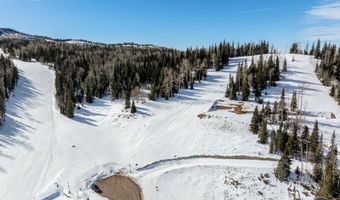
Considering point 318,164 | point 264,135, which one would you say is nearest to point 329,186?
point 318,164

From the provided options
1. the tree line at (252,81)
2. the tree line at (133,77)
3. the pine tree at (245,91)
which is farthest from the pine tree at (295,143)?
the tree line at (133,77)

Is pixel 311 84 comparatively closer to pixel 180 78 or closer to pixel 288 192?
pixel 180 78

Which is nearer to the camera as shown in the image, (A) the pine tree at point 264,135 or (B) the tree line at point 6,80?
(A) the pine tree at point 264,135

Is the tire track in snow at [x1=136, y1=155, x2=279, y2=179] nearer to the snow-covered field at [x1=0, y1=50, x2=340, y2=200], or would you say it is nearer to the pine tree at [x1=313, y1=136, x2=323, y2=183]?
the snow-covered field at [x1=0, y1=50, x2=340, y2=200]

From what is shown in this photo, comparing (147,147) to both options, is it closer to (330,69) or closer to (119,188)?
(119,188)

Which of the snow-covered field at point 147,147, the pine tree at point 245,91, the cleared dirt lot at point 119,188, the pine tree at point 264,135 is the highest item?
the pine tree at point 245,91

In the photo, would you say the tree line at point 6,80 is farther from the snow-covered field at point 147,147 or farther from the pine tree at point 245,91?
the pine tree at point 245,91

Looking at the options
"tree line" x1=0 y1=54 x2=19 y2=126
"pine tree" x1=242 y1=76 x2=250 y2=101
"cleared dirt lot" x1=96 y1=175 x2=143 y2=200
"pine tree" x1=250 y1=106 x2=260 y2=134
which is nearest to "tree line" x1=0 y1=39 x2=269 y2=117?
"tree line" x1=0 y1=54 x2=19 y2=126

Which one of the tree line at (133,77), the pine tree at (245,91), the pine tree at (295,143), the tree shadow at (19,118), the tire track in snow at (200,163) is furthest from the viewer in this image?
the tree line at (133,77)
